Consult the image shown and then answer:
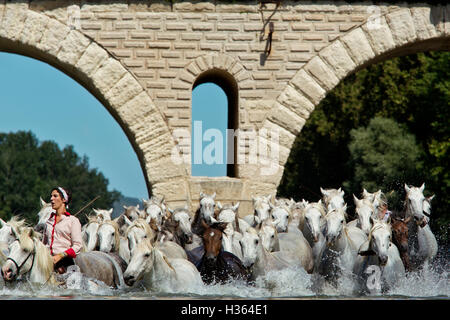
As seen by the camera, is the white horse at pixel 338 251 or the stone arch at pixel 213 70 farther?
the stone arch at pixel 213 70

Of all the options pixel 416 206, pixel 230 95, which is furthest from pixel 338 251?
pixel 230 95

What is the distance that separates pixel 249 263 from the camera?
938 cm

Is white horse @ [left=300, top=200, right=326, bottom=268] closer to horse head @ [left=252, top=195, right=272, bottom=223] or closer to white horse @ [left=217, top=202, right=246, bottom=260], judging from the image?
white horse @ [left=217, top=202, right=246, bottom=260]

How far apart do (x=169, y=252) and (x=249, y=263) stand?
1097 millimetres

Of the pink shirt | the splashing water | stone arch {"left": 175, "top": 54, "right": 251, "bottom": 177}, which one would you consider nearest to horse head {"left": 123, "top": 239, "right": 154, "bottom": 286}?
the splashing water

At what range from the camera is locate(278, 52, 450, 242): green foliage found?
2589 centimetres

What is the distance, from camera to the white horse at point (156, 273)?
811 centimetres

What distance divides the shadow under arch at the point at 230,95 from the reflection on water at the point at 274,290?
4033mm

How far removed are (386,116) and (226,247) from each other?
20.9 m

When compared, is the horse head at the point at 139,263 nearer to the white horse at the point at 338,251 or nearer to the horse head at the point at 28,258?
the horse head at the point at 28,258

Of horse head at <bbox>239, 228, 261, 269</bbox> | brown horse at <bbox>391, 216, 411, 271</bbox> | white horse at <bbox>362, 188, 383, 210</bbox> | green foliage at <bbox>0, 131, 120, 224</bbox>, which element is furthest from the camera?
green foliage at <bbox>0, 131, 120, 224</bbox>

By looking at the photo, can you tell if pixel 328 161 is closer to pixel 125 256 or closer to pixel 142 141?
pixel 142 141

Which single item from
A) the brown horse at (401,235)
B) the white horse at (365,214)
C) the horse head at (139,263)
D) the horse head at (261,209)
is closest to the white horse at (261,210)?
the horse head at (261,209)
